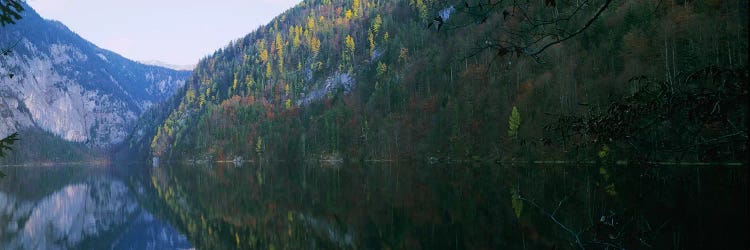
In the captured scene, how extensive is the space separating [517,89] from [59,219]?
7552 centimetres

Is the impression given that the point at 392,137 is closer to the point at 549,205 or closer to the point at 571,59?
the point at 571,59

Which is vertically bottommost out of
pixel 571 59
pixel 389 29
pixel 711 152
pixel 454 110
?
pixel 711 152

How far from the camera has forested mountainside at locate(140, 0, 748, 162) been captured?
471cm

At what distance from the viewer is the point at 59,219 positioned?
99.5 feet

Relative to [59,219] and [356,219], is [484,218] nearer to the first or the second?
[356,219]

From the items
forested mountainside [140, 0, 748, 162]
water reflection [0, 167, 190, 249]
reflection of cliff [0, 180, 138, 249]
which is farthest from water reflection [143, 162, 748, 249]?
reflection of cliff [0, 180, 138, 249]

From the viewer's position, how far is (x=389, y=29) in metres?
178

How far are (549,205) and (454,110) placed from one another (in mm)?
81524

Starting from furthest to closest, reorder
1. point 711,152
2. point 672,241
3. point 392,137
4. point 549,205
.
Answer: point 392,137
point 549,205
point 672,241
point 711,152

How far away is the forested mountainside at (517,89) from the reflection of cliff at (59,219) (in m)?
20.2

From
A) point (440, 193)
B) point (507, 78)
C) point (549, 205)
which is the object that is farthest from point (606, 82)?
point (549, 205)

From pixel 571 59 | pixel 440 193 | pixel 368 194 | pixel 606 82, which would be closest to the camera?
pixel 440 193

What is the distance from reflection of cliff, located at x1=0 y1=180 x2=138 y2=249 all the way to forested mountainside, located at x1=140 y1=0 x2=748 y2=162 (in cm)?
2019

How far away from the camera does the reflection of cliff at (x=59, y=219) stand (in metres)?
22.7
